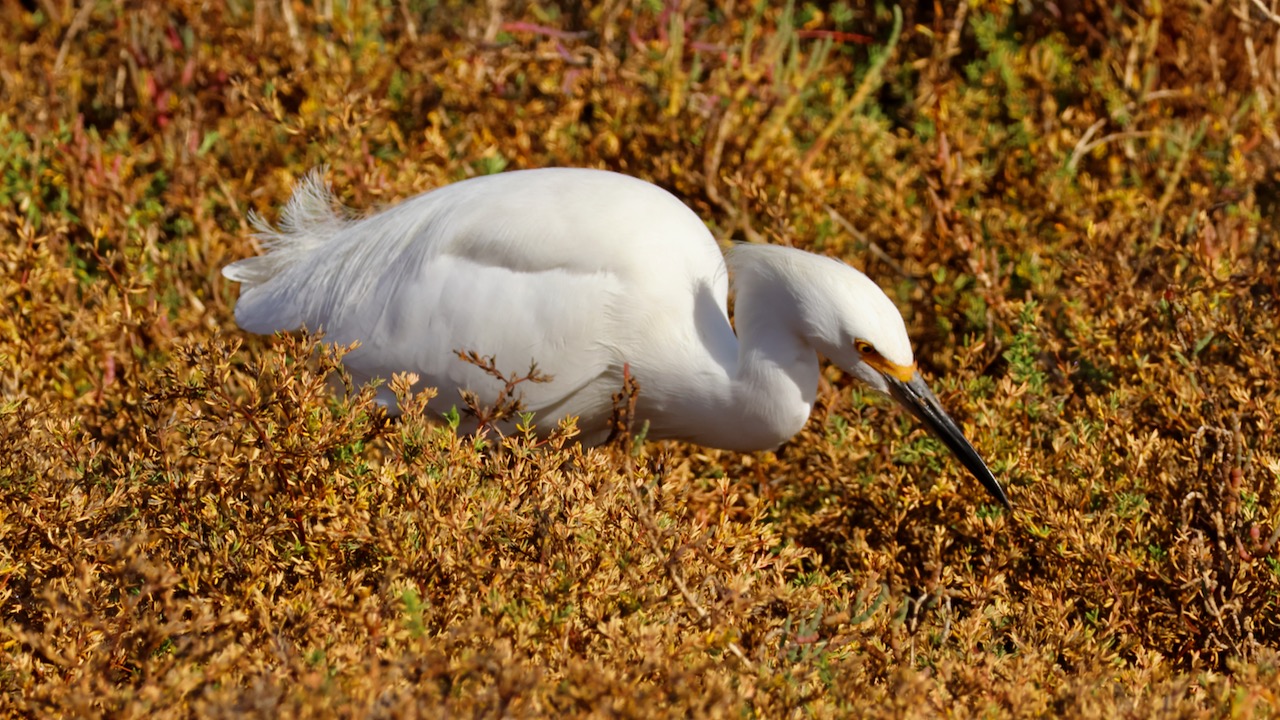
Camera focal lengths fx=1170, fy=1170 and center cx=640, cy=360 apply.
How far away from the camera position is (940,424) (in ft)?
9.07

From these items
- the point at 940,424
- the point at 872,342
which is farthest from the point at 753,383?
the point at 940,424

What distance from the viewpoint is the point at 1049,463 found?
2.84m

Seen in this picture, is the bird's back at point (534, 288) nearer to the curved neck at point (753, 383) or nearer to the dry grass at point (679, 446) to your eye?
the curved neck at point (753, 383)

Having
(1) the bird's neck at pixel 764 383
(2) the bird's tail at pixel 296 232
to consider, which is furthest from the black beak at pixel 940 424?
(2) the bird's tail at pixel 296 232

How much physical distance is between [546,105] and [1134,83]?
219 cm

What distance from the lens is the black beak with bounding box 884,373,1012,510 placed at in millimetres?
2727

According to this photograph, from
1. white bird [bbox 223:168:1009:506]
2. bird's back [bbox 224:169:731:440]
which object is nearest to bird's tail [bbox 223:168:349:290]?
bird's back [bbox 224:169:731:440]

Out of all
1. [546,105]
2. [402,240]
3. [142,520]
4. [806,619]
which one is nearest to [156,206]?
[402,240]

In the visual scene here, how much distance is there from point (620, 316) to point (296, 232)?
50.3 inches

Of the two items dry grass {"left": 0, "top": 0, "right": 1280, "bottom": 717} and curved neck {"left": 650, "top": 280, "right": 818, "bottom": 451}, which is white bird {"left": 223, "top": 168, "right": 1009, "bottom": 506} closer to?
curved neck {"left": 650, "top": 280, "right": 818, "bottom": 451}

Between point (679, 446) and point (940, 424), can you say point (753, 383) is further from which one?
point (679, 446)

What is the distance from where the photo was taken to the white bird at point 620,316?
2.77 metres

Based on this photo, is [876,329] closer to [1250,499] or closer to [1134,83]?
[1250,499]

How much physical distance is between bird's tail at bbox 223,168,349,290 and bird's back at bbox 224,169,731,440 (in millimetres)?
278
